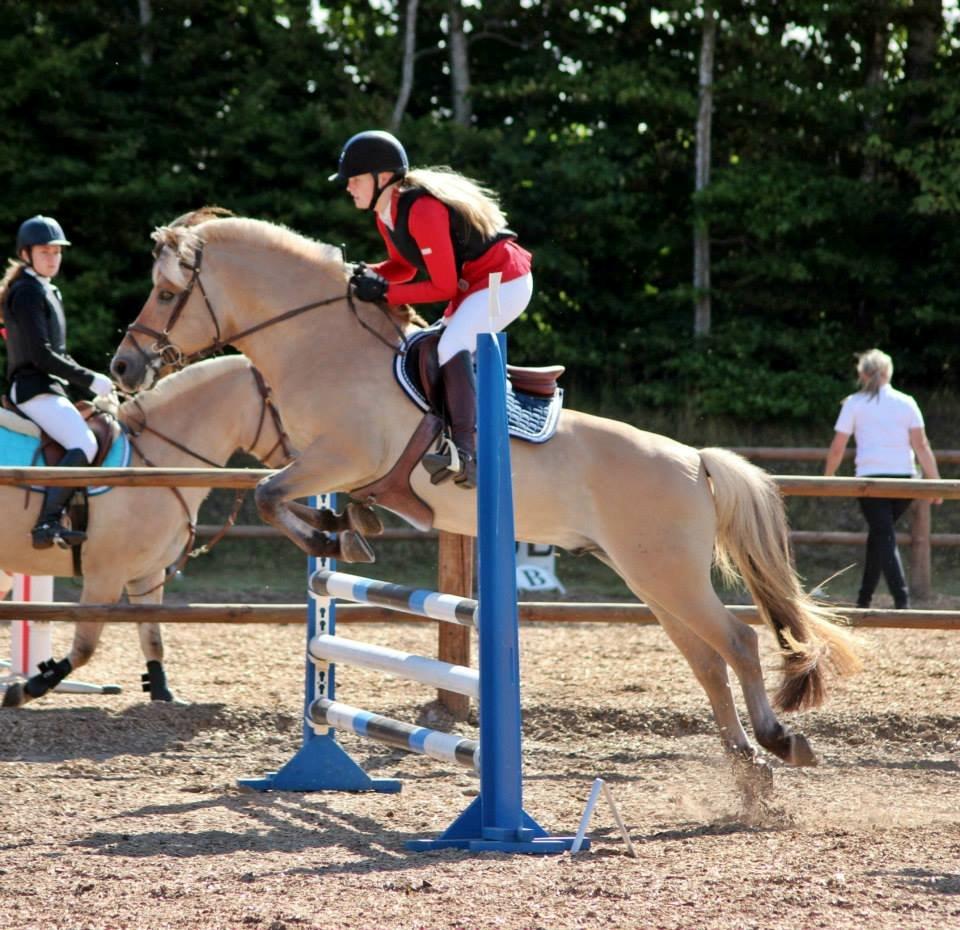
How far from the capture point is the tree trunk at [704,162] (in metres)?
16.2

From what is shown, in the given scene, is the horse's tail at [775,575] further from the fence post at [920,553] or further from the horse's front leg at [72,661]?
the fence post at [920,553]

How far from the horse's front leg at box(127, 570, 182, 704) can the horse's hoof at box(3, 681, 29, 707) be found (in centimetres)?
60

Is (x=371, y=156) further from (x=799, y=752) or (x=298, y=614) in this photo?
(x=799, y=752)

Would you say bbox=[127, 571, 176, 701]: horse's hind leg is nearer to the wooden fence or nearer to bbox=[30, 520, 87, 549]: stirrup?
bbox=[30, 520, 87, 549]: stirrup

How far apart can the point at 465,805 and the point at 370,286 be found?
6.27 feet

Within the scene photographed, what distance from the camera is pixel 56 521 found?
21.0 feet

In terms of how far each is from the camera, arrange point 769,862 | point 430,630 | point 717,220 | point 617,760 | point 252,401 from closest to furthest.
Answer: point 769,862, point 617,760, point 252,401, point 430,630, point 717,220

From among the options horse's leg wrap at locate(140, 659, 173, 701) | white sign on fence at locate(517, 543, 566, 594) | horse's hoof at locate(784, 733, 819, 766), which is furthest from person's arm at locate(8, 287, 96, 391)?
white sign on fence at locate(517, 543, 566, 594)

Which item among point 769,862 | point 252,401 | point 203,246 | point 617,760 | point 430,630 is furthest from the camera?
point 430,630

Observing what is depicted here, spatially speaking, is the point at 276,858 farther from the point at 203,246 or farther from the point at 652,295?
the point at 652,295

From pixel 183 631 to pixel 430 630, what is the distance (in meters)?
1.81

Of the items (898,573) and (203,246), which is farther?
(898,573)

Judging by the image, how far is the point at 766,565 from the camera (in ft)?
16.8

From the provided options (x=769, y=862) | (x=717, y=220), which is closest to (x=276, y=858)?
(x=769, y=862)
